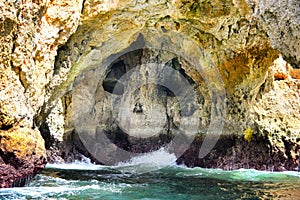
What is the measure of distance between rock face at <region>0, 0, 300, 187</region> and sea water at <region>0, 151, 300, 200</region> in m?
0.82


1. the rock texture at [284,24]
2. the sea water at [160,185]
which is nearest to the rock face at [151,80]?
the rock texture at [284,24]

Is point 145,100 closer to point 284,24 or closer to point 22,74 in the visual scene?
point 22,74

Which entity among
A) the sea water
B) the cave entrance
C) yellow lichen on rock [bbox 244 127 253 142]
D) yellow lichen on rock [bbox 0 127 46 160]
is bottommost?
the sea water

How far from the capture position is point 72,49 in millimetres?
11555

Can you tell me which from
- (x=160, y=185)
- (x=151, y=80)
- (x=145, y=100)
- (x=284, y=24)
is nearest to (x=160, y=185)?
(x=160, y=185)

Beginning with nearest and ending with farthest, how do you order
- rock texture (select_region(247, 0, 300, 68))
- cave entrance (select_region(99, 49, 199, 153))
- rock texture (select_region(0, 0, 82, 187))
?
rock texture (select_region(247, 0, 300, 68)) < rock texture (select_region(0, 0, 82, 187)) < cave entrance (select_region(99, 49, 199, 153))

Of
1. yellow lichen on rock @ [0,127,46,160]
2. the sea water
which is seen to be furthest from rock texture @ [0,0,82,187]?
the sea water

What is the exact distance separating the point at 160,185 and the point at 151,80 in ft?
24.5

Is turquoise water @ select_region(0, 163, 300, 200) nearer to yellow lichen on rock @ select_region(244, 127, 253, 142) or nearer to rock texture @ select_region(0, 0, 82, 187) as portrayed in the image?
rock texture @ select_region(0, 0, 82, 187)

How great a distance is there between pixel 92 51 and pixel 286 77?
734cm

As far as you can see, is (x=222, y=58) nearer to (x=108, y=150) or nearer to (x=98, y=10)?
(x=98, y=10)

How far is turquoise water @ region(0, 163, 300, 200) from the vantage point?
816 cm

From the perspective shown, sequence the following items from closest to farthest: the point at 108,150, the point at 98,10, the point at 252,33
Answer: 1. the point at 98,10
2. the point at 252,33
3. the point at 108,150

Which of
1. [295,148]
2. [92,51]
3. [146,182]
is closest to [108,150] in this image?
[92,51]
